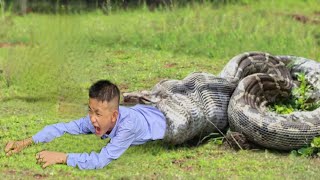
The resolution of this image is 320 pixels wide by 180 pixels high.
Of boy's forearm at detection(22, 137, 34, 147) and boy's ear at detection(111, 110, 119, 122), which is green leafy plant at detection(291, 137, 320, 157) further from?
boy's forearm at detection(22, 137, 34, 147)

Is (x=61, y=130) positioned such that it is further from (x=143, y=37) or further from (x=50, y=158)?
(x=143, y=37)

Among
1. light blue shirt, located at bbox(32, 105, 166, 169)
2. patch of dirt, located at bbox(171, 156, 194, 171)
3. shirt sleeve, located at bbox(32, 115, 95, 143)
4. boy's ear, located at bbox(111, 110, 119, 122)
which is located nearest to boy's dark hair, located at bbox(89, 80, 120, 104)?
boy's ear, located at bbox(111, 110, 119, 122)

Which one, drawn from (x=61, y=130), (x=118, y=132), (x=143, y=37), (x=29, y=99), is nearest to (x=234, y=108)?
(x=118, y=132)

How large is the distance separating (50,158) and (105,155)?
0.44 metres

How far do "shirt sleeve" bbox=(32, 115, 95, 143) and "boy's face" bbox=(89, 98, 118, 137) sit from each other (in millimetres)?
332

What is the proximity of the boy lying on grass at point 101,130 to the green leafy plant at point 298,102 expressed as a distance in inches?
90.3

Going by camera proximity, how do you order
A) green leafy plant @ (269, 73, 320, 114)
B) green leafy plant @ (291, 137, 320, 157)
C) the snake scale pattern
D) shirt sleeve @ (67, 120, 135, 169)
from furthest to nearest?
1. green leafy plant @ (269, 73, 320, 114)
2. the snake scale pattern
3. green leafy plant @ (291, 137, 320, 157)
4. shirt sleeve @ (67, 120, 135, 169)

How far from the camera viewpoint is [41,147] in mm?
7109

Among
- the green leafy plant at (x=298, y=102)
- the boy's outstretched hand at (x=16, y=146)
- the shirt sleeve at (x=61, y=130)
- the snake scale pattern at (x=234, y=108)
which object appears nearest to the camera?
the shirt sleeve at (x=61, y=130)

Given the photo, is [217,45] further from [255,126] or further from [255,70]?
[255,126]

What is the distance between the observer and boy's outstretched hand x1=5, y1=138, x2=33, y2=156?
6840mm

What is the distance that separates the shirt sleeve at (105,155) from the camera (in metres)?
6.42

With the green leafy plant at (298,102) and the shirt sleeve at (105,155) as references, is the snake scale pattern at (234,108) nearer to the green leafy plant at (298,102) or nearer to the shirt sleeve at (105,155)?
the green leafy plant at (298,102)

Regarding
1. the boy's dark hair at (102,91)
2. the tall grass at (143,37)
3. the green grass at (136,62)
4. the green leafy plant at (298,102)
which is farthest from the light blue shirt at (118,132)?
the tall grass at (143,37)
